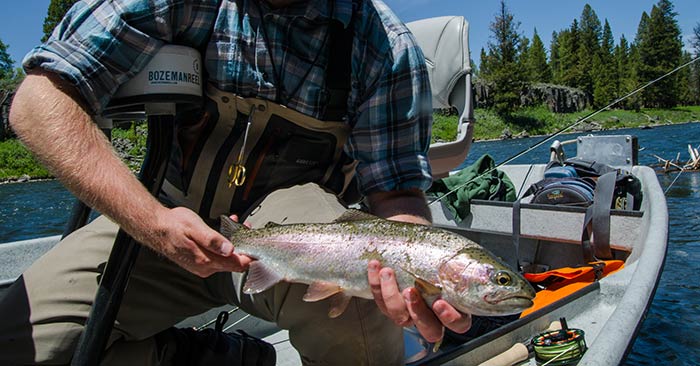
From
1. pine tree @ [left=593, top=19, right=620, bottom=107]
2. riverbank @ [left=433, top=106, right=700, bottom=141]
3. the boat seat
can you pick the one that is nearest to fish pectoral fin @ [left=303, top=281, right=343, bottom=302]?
the boat seat

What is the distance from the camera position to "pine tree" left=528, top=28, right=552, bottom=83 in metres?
89.3

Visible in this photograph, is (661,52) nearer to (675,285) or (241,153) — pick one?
(675,285)

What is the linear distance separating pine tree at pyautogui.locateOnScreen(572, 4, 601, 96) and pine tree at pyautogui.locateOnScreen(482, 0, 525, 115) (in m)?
16.2

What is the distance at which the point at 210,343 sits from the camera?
8.54ft

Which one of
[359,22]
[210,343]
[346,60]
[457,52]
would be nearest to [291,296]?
[210,343]

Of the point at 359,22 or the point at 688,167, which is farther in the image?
the point at 688,167

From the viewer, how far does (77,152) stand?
1908 mm

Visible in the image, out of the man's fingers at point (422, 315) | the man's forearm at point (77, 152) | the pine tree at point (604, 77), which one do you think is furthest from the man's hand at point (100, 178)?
the pine tree at point (604, 77)

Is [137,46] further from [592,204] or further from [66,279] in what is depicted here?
[592,204]

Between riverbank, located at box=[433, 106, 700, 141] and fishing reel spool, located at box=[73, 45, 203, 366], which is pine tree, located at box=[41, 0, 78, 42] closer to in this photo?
riverbank, located at box=[433, 106, 700, 141]

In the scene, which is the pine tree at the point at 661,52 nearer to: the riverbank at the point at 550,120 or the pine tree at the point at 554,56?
the riverbank at the point at 550,120

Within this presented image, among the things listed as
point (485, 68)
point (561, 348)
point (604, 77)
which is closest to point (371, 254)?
point (561, 348)

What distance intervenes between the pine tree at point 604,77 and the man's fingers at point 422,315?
294 feet

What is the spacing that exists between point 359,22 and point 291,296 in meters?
1.31
